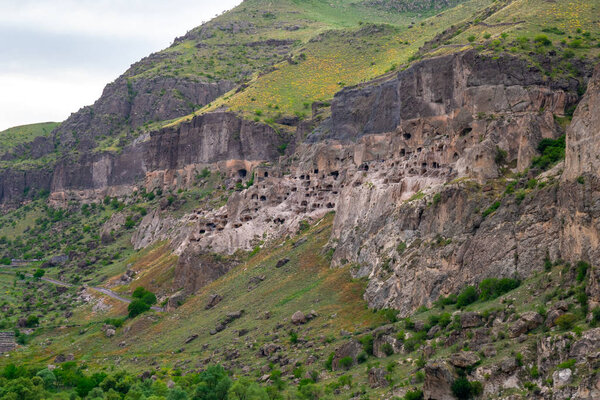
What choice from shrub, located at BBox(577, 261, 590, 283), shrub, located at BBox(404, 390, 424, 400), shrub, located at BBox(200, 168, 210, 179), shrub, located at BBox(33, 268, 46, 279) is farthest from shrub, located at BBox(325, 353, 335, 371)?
shrub, located at BBox(33, 268, 46, 279)

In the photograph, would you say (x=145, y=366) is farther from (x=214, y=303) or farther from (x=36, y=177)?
(x=36, y=177)

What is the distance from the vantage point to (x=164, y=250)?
399 ft

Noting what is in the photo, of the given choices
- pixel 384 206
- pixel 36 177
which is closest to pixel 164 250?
pixel 384 206

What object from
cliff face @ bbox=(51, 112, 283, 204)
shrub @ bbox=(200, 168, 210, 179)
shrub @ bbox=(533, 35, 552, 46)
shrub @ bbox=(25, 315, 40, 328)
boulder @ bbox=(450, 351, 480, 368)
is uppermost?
shrub @ bbox=(533, 35, 552, 46)

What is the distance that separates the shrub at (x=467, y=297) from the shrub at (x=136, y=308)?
53.8 metres

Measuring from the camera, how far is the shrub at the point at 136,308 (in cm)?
9994

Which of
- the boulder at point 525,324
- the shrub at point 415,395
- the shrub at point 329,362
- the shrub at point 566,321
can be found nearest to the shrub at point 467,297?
the boulder at point 525,324

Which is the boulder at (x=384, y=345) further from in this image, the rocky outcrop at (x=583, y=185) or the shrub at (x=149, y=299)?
the shrub at (x=149, y=299)

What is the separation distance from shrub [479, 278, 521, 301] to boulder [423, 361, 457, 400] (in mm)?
9731

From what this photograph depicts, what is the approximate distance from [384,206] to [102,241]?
83761 mm

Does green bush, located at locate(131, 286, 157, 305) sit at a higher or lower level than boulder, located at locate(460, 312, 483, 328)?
lower

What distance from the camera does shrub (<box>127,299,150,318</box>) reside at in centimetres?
9994

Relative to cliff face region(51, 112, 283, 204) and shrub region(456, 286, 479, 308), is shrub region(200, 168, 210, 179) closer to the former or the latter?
cliff face region(51, 112, 283, 204)

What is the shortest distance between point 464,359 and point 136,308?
6252 centimetres
